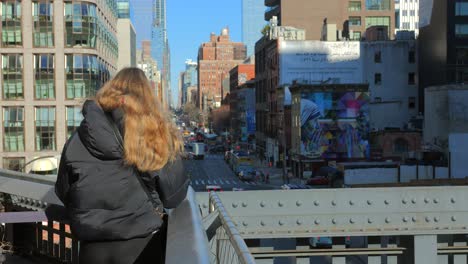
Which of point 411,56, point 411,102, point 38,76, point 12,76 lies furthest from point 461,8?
point 12,76

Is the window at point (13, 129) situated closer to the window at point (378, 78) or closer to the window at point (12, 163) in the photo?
the window at point (12, 163)

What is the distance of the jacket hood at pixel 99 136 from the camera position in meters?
3.31

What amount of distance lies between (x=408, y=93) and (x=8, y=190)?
7363 centimetres

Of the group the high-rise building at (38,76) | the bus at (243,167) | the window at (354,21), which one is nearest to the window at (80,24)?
the high-rise building at (38,76)

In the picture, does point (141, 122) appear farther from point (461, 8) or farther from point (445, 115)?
point (461, 8)

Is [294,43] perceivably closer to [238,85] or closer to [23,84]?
[23,84]

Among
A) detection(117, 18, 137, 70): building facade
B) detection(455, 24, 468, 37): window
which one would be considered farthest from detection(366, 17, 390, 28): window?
detection(117, 18, 137, 70): building facade

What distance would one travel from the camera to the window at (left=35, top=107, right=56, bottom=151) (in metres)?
45.0

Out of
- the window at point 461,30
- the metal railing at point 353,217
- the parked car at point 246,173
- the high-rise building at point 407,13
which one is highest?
the high-rise building at point 407,13

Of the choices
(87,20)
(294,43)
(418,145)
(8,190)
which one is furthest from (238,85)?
(8,190)

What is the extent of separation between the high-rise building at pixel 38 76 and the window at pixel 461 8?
4280cm

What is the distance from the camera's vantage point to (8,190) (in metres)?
5.88

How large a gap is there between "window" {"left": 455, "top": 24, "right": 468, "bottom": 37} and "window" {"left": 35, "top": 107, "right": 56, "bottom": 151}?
45932mm

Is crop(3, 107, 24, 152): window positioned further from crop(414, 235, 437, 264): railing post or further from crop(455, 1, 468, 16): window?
crop(455, 1, 468, 16): window
